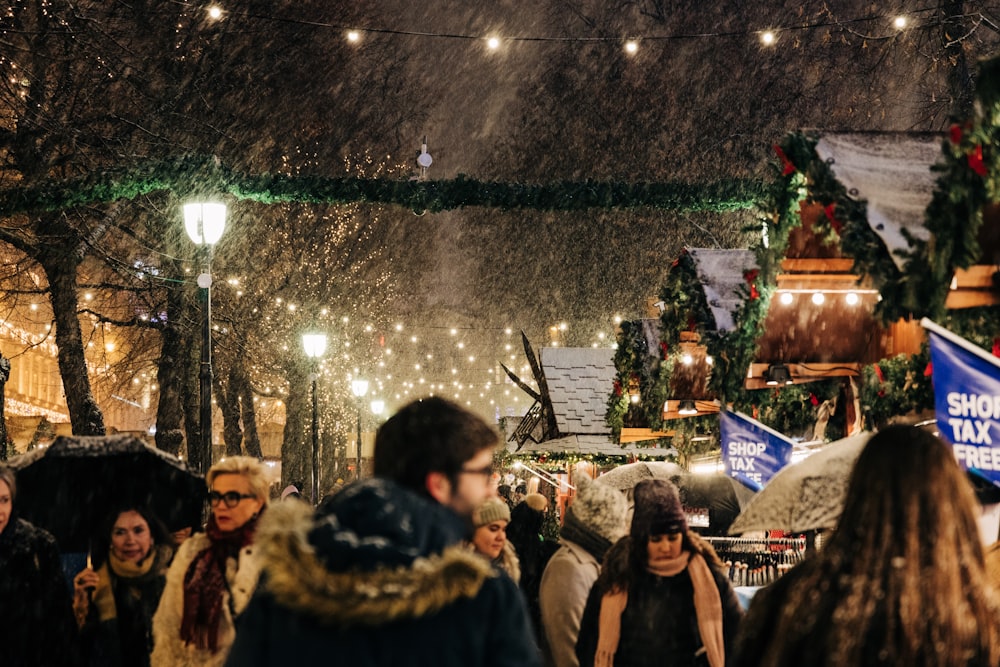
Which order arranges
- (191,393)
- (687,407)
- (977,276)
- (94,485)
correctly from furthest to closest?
(191,393) < (687,407) < (94,485) < (977,276)

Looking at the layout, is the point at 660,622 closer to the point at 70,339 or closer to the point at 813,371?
the point at 813,371

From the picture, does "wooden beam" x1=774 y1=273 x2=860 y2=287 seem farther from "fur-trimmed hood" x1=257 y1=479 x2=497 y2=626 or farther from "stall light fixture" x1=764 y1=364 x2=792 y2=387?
"fur-trimmed hood" x1=257 y1=479 x2=497 y2=626

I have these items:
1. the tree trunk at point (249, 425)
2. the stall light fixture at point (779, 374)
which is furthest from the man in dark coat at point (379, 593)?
the tree trunk at point (249, 425)

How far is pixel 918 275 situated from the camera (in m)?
6.92

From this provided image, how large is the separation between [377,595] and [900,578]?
4.40 ft

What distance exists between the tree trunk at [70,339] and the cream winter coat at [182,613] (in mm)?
15089

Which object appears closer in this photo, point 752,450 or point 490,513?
point 490,513

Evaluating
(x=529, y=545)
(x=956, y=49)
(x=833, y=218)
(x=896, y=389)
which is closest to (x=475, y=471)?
(x=833, y=218)

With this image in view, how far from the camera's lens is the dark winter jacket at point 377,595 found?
2.65 metres

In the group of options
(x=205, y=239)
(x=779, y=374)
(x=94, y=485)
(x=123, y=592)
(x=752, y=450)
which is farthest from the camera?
(x=205, y=239)

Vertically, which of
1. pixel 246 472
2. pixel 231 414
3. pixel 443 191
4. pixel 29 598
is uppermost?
pixel 443 191

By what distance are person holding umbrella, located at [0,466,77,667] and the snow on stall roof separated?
16.9 ft

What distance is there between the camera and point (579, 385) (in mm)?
28141

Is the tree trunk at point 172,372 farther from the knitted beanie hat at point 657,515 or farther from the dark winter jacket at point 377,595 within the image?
the dark winter jacket at point 377,595
